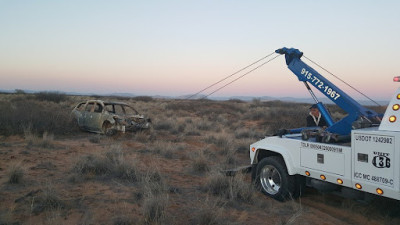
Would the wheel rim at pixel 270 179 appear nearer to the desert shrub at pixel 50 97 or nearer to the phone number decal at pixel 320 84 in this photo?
the phone number decal at pixel 320 84

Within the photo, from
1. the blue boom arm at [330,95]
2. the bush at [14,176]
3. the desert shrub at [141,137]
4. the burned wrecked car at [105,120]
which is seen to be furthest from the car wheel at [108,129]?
the blue boom arm at [330,95]

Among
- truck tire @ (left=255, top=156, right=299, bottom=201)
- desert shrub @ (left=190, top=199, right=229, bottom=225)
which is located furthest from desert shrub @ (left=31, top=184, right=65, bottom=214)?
truck tire @ (left=255, top=156, right=299, bottom=201)

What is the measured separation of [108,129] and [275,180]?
29.9 ft

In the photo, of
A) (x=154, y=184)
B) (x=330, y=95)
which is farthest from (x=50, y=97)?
(x=330, y=95)

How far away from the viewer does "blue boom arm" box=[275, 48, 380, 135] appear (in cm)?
545

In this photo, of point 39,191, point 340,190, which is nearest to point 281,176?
point 340,190

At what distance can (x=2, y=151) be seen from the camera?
9.91 m

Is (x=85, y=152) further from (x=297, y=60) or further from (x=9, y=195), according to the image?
(x=297, y=60)

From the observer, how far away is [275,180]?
636 centimetres

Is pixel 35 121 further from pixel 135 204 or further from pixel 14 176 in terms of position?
pixel 135 204

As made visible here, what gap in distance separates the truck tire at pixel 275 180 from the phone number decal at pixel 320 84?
4.86 feet

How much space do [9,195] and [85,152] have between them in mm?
4542

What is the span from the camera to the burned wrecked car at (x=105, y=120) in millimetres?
13664

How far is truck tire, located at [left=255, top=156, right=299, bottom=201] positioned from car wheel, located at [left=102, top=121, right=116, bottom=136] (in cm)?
857
